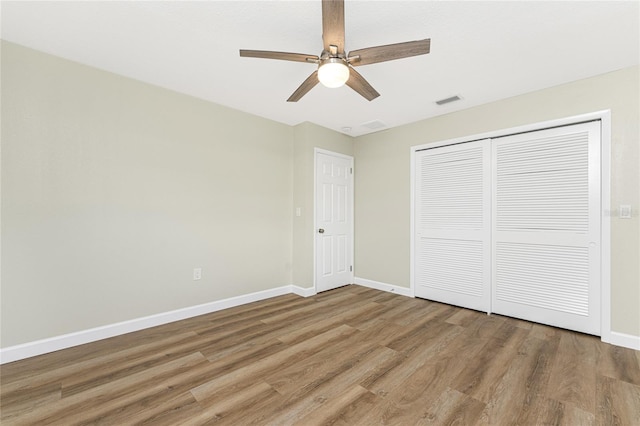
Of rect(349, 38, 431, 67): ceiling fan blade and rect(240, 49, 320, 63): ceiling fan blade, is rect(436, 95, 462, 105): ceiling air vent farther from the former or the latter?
rect(240, 49, 320, 63): ceiling fan blade

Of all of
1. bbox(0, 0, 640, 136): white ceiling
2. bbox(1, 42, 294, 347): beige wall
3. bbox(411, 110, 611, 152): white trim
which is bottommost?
bbox(1, 42, 294, 347): beige wall

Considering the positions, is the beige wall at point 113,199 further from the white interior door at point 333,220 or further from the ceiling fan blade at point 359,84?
the ceiling fan blade at point 359,84

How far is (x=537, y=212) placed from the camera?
122 inches

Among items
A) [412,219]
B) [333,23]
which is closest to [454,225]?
[412,219]

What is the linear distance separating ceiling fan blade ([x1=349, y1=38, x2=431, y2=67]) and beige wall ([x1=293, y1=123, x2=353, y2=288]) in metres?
2.26

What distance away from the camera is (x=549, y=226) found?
3.02 m

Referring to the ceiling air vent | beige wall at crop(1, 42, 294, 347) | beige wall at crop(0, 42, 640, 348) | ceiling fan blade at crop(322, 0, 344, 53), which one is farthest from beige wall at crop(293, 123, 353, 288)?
ceiling fan blade at crop(322, 0, 344, 53)

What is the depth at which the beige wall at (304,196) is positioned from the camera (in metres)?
4.17

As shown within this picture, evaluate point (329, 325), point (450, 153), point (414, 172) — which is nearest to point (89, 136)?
point (329, 325)

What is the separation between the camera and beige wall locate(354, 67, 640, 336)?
101 inches

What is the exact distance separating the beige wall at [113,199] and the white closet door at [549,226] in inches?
125

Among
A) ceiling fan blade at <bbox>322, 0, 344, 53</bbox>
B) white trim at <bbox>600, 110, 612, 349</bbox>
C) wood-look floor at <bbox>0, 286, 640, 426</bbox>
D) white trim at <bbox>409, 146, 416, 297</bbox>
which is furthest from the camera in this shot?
white trim at <bbox>409, 146, 416, 297</bbox>

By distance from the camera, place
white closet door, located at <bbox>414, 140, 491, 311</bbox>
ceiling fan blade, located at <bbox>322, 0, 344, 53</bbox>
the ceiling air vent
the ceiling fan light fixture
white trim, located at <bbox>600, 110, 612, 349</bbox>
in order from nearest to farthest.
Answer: ceiling fan blade, located at <bbox>322, 0, 344, 53</bbox>
the ceiling fan light fixture
white trim, located at <bbox>600, 110, 612, 349</bbox>
the ceiling air vent
white closet door, located at <bbox>414, 140, 491, 311</bbox>

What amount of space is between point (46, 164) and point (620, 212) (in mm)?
5295
